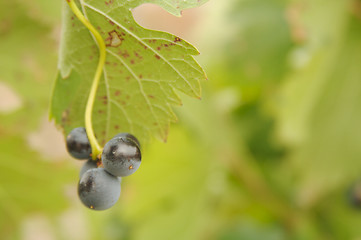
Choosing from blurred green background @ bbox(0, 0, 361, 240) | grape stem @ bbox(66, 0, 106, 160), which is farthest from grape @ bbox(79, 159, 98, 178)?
blurred green background @ bbox(0, 0, 361, 240)

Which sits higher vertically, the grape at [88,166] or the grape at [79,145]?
the grape at [79,145]

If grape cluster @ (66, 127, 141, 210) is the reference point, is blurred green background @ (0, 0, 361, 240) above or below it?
above

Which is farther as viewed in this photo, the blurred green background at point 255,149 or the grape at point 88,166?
the blurred green background at point 255,149

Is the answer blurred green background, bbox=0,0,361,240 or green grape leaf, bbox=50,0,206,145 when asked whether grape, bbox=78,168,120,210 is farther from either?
blurred green background, bbox=0,0,361,240

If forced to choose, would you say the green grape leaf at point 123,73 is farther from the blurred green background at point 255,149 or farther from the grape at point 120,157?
the blurred green background at point 255,149

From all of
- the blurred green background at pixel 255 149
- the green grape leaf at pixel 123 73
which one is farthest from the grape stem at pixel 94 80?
the blurred green background at pixel 255 149

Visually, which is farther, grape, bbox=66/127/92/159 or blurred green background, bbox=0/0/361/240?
blurred green background, bbox=0/0/361/240

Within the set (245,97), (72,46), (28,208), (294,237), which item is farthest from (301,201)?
(72,46)
